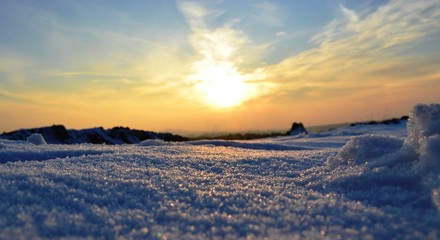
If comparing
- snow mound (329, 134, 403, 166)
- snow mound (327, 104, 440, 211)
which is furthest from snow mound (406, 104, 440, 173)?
snow mound (329, 134, 403, 166)

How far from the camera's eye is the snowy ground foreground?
3.84 ft

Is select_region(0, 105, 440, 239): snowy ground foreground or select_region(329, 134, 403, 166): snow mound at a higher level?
select_region(329, 134, 403, 166): snow mound

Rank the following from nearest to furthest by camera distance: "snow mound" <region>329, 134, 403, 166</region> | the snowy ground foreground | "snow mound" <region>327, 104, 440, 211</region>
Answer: the snowy ground foreground
"snow mound" <region>327, 104, 440, 211</region>
"snow mound" <region>329, 134, 403, 166</region>

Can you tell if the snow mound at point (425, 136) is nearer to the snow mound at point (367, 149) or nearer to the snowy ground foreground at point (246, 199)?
the snowy ground foreground at point (246, 199)

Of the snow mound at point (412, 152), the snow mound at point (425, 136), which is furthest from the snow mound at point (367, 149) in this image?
the snow mound at point (425, 136)

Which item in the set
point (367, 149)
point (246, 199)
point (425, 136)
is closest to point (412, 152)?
point (425, 136)

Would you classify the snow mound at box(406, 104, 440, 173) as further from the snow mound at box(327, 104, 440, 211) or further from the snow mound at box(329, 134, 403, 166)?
the snow mound at box(329, 134, 403, 166)

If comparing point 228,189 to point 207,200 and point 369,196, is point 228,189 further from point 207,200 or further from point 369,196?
point 369,196

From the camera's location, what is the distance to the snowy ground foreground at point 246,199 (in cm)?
117

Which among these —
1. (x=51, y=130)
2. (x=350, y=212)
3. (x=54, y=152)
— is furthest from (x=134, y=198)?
(x=51, y=130)

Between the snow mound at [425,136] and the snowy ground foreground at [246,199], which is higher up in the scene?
the snow mound at [425,136]

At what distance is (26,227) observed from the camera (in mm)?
1146

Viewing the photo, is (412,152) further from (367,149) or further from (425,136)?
(367,149)

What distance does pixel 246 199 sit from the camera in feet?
5.15
